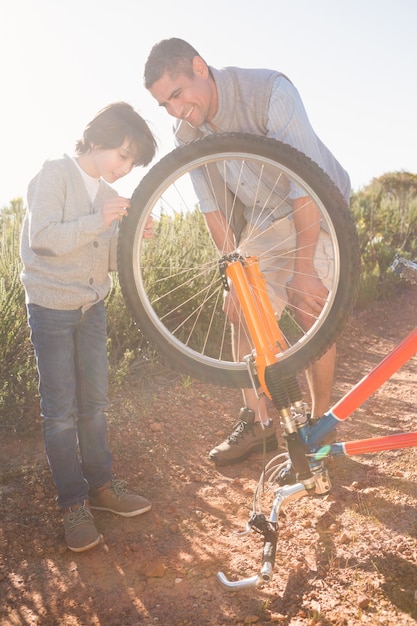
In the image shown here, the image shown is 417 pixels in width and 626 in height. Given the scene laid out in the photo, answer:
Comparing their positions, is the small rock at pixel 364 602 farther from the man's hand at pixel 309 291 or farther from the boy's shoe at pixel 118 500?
the boy's shoe at pixel 118 500

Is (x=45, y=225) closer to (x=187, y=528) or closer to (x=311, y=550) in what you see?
(x=187, y=528)

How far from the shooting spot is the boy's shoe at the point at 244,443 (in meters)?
3.02

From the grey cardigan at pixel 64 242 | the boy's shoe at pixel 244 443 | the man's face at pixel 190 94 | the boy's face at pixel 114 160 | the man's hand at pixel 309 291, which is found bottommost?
the boy's shoe at pixel 244 443

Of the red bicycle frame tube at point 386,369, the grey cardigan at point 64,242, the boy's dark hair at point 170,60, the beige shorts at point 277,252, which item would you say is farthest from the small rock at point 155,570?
the boy's dark hair at point 170,60

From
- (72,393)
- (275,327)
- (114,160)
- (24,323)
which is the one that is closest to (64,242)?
(114,160)

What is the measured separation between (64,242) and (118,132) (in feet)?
1.55

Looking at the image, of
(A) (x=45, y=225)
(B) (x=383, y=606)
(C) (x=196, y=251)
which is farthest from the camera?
(C) (x=196, y=251)

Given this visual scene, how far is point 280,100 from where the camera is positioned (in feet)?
7.88

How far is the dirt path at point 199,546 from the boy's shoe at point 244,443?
0.06 m

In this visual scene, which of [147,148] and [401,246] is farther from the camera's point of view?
[401,246]

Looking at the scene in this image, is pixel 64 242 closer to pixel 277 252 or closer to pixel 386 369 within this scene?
pixel 277 252

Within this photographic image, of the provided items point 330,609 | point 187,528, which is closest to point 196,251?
point 187,528

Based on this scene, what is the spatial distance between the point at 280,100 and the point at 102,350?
1191mm

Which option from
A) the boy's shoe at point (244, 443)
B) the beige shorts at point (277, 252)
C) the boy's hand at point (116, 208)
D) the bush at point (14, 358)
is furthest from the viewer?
the bush at point (14, 358)
